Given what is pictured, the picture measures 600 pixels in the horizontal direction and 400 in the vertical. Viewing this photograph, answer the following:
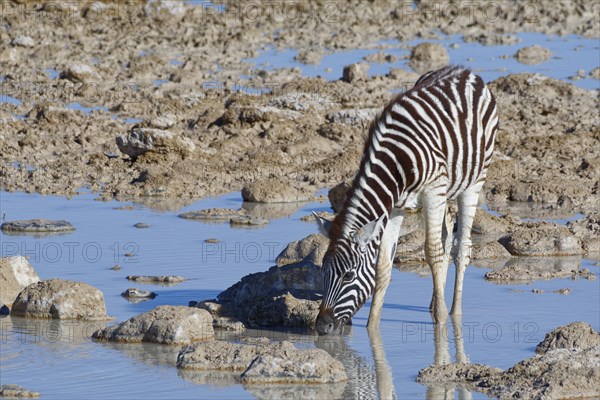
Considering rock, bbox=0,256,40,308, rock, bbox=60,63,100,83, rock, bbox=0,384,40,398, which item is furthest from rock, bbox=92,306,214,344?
rock, bbox=60,63,100,83

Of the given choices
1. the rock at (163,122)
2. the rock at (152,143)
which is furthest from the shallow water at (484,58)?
the rock at (152,143)

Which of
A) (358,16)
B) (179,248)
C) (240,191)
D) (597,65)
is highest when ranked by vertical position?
(358,16)

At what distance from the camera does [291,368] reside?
26.6 ft

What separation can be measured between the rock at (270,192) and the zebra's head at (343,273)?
18.1 feet

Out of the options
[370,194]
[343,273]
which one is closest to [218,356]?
[343,273]

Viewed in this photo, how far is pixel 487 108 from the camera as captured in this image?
10.6 meters

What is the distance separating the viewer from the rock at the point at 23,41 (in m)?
23.3

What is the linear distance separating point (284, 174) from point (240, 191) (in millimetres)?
784

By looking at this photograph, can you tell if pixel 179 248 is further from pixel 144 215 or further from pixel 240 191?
pixel 240 191

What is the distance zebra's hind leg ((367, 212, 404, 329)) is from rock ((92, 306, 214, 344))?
1.32m

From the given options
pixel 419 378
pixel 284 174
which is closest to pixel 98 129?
pixel 284 174

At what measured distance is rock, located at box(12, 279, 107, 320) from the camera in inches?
385

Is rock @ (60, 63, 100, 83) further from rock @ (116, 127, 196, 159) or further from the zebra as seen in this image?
the zebra

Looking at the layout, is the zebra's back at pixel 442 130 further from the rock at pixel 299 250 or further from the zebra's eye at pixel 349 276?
the rock at pixel 299 250
